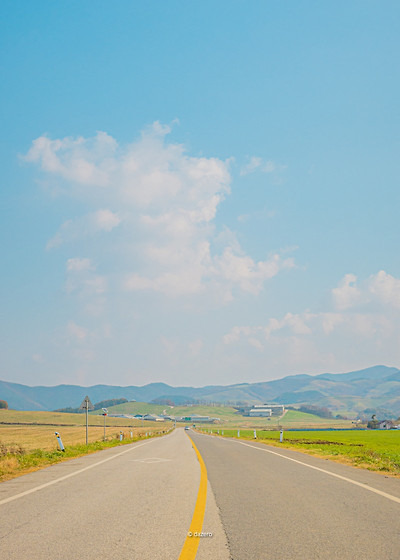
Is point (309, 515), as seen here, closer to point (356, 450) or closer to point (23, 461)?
point (23, 461)

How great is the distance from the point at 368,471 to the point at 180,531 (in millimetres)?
10427

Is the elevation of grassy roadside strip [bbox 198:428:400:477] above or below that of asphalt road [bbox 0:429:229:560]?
below

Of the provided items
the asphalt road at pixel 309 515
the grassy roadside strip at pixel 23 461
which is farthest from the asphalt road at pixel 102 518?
the grassy roadside strip at pixel 23 461

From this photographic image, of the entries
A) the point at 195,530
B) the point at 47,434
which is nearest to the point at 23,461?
the point at 195,530

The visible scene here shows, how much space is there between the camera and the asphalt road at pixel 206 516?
584 centimetres

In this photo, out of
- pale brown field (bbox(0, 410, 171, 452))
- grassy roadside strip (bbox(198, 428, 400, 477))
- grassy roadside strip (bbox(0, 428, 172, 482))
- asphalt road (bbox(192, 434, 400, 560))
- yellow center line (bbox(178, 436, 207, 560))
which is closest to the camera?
yellow center line (bbox(178, 436, 207, 560))

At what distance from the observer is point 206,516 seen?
7836 mm

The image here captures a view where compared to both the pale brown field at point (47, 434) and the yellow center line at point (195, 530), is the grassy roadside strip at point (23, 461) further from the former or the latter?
the yellow center line at point (195, 530)

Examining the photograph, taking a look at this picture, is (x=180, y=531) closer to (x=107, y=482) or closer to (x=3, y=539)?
(x=3, y=539)

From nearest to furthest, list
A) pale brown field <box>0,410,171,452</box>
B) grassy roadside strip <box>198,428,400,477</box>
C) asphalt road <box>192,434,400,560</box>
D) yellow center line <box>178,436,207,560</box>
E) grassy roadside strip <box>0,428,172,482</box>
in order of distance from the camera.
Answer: yellow center line <box>178,436,207,560</box> → asphalt road <box>192,434,400,560</box> → grassy roadside strip <box>0,428,172,482</box> → grassy roadside strip <box>198,428,400,477</box> → pale brown field <box>0,410,171,452</box>

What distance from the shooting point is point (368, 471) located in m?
15.3

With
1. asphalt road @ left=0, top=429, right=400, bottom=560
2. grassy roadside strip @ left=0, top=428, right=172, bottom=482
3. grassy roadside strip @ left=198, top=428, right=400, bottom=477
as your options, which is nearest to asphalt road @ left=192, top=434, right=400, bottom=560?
asphalt road @ left=0, top=429, right=400, bottom=560

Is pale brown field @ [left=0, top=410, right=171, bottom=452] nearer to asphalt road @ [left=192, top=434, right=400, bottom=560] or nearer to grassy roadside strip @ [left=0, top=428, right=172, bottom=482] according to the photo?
grassy roadside strip @ [left=0, top=428, right=172, bottom=482]

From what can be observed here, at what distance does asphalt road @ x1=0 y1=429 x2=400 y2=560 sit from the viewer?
5836 mm
